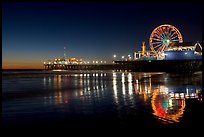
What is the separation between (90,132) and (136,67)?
9416 centimetres

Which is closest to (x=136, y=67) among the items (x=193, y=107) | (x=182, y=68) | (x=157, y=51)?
(x=157, y=51)

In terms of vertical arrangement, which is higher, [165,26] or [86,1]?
[165,26]

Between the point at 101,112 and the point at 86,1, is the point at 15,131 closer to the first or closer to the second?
the point at 101,112

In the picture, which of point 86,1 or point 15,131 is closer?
point 15,131

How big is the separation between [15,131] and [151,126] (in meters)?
4.35

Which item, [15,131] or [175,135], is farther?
[15,131]

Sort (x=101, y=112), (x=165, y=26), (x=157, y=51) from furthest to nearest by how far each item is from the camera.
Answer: (x=157, y=51) → (x=165, y=26) → (x=101, y=112)

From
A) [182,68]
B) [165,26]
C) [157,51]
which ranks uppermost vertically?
[165,26]

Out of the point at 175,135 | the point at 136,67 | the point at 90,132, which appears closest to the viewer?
the point at 175,135

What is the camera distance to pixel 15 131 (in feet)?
25.9

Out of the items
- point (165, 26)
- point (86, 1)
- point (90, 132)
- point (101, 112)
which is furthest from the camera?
point (165, 26)

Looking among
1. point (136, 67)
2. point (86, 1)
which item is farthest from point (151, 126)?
point (136, 67)

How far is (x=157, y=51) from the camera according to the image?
84.1 metres

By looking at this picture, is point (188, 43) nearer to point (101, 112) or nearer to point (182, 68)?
point (182, 68)
